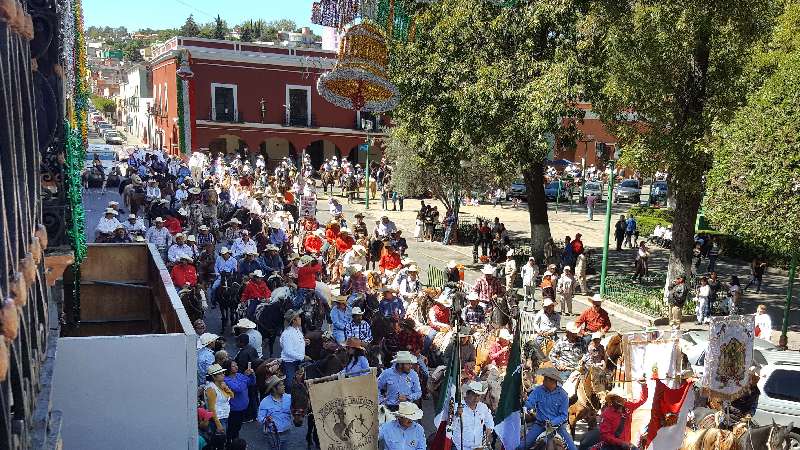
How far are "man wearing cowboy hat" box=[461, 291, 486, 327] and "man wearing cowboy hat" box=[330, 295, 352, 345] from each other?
266 centimetres

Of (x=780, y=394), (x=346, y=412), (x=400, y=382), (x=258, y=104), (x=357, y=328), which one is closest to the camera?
(x=346, y=412)

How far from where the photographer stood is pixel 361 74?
52.1 ft

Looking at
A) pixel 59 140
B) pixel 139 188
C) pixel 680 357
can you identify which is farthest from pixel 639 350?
pixel 139 188

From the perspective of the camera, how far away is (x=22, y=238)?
513 cm

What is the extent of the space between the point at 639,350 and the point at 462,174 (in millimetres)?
16260

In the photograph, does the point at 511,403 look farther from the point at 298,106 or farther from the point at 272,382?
the point at 298,106

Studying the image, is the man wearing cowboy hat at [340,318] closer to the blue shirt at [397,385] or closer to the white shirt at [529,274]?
the blue shirt at [397,385]

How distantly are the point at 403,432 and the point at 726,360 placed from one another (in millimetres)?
5911

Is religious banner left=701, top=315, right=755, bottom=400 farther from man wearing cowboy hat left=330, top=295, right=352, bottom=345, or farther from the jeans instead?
man wearing cowboy hat left=330, top=295, right=352, bottom=345

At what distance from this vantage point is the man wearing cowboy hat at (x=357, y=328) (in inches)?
489

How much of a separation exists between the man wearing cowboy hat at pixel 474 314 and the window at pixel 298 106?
3601 centimetres

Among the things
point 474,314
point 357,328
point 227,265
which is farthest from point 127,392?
point 474,314

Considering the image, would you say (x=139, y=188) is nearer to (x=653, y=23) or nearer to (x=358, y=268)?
(x=358, y=268)

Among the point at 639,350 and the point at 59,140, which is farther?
the point at 639,350
